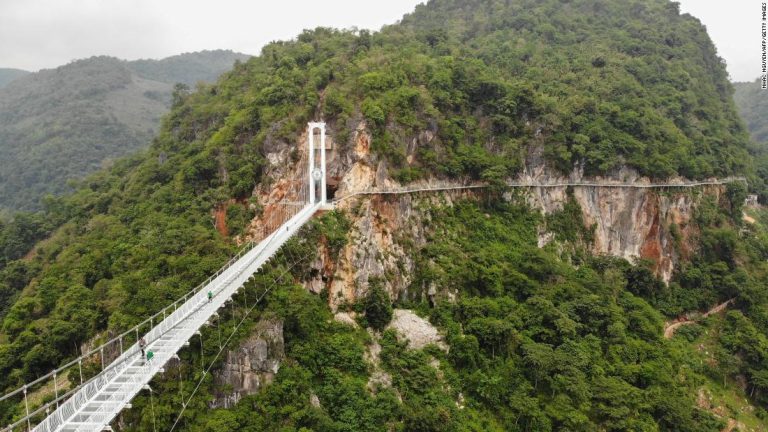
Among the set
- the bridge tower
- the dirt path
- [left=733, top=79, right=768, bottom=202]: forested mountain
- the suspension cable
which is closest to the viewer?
the suspension cable

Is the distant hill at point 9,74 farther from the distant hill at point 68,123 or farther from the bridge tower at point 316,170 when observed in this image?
the bridge tower at point 316,170

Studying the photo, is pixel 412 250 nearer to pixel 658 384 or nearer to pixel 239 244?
pixel 239 244

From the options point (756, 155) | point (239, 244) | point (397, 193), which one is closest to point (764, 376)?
point (397, 193)

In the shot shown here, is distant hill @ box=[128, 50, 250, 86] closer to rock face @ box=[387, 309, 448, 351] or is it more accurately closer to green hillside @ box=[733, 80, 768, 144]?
green hillside @ box=[733, 80, 768, 144]

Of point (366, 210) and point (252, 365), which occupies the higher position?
point (366, 210)

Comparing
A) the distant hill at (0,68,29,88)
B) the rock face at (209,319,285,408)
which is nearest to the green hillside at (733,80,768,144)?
the rock face at (209,319,285,408)

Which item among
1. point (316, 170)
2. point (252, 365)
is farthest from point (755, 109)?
point (252, 365)

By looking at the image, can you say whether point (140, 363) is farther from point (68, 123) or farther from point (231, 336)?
point (68, 123)
